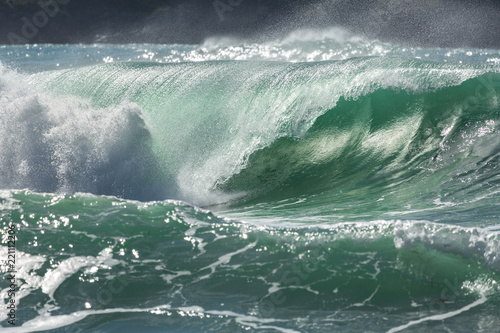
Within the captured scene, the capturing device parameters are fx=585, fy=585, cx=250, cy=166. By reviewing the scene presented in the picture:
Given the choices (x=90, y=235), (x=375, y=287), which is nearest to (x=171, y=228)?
(x=90, y=235)

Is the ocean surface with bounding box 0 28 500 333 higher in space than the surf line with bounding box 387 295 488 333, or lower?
higher

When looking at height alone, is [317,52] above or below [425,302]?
above

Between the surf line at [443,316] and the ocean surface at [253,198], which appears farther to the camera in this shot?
the ocean surface at [253,198]

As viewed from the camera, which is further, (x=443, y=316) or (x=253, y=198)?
(x=253, y=198)

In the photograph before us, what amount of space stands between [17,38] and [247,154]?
31.7m

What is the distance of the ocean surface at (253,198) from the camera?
13.6 feet

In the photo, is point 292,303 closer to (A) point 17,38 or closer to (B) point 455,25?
(B) point 455,25

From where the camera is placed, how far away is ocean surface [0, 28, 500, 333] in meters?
4.15

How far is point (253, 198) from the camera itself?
7.48 meters

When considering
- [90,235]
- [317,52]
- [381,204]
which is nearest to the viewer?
[90,235]

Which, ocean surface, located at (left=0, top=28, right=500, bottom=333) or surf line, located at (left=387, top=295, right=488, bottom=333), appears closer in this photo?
surf line, located at (left=387, top=295, right=488, bottom=333)

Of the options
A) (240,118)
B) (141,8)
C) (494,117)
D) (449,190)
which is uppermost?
(141,8)

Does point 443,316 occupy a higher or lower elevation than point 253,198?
lower

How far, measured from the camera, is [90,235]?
504 centimetres
